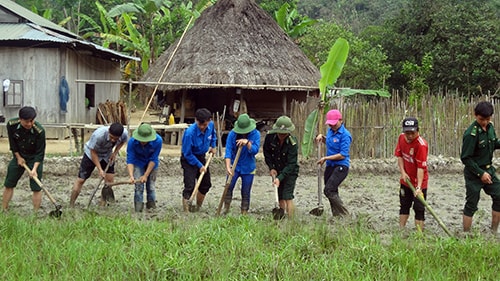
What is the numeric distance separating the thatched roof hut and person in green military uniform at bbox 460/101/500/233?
30.7ft

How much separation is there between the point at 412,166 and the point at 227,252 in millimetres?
2554

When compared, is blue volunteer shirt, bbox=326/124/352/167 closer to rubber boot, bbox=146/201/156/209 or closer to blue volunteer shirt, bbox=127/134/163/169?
blue volunteer shirt, bbox=127/134/163/169

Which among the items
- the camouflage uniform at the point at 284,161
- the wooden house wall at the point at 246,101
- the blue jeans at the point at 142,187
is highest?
the wooden house wall at the point at 246,101

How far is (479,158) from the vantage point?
21.3ft

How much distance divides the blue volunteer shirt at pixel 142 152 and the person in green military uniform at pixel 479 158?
12.4 ft

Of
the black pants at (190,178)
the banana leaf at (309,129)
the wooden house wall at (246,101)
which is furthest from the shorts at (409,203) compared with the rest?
the wooden house wall at (246,101)

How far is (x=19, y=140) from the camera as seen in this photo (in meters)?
7.03

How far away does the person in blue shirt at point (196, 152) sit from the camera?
7559 mm

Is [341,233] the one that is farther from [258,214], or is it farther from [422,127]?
[422,127]

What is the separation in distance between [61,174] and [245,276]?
303 inches

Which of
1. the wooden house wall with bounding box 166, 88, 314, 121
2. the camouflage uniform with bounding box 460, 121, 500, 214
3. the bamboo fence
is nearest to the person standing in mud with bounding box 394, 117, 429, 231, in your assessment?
the camouflage uniform with bounding box 460, 121, 500, 214

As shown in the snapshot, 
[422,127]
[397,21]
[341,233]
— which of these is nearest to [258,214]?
[341,233]

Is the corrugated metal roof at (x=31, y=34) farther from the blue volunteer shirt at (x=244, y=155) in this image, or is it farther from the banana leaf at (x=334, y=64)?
the blue volunteer shirt at (x=244, y=155)

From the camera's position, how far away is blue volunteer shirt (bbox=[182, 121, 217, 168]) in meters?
7.57
